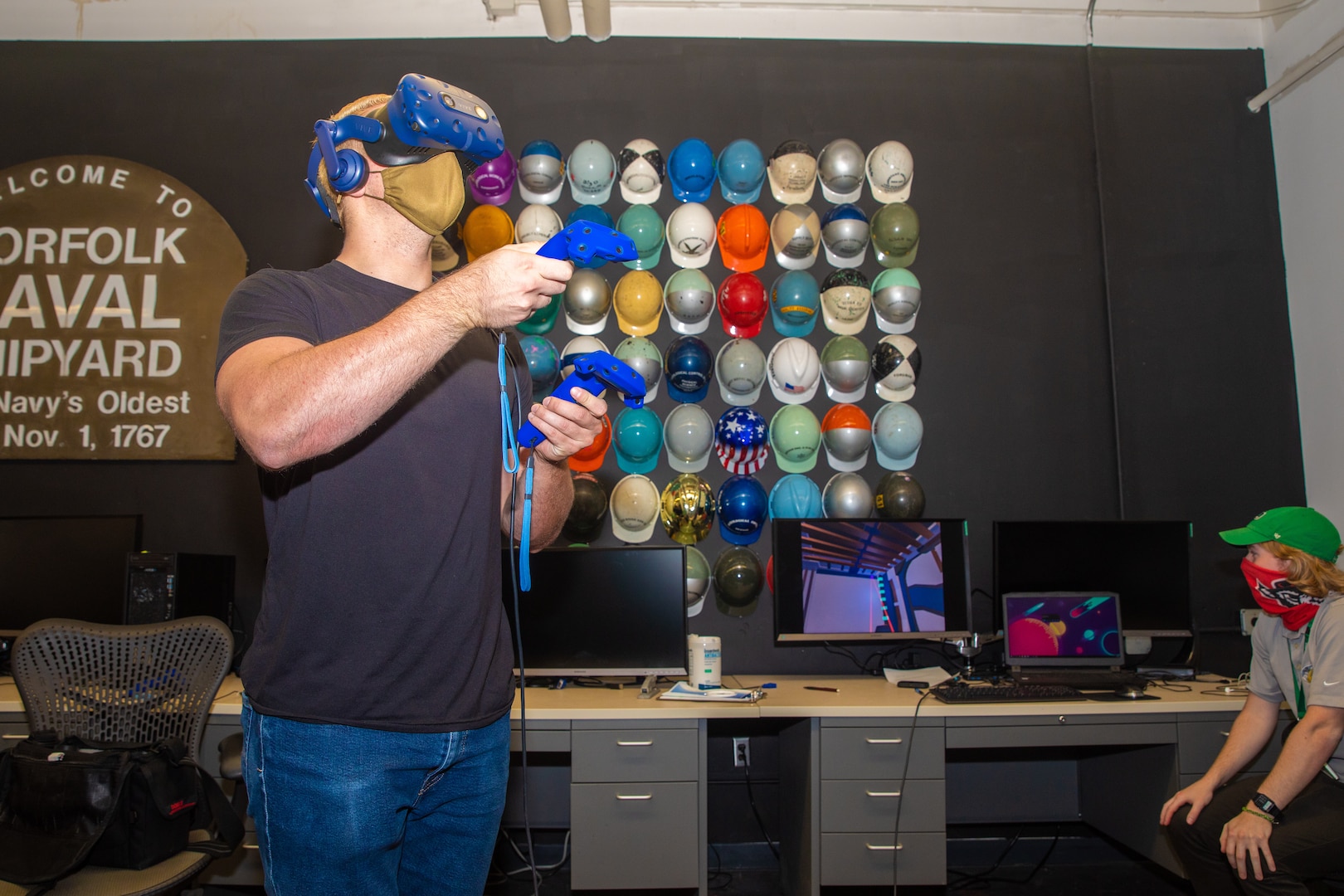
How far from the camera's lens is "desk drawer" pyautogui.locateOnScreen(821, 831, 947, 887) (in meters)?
2.45

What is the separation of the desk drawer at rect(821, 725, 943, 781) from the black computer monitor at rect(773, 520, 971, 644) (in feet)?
1.65

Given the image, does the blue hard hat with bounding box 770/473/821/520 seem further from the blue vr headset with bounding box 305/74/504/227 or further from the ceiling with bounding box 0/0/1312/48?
the blue vr headset with bounding box 305/74/504/227

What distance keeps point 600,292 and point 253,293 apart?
210 cm

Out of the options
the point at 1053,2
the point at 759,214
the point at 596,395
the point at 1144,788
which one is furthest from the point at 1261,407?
the point at 596,395

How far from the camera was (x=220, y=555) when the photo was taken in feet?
10.1

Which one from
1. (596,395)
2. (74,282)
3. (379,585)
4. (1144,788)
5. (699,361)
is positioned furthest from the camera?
(74,282)

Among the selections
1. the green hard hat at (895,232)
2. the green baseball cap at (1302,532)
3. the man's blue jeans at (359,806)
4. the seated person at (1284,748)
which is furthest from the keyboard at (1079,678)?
the man's blue jeans at (359,806)

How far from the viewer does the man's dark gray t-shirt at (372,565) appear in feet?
3.18

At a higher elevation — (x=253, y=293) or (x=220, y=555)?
(x=253, y=293)

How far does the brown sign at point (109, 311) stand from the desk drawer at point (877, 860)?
2.58m

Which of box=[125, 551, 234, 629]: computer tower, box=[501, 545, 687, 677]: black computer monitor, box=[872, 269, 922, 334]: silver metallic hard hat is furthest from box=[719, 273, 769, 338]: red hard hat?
box=[125, 551, 234, 629]: computer tower

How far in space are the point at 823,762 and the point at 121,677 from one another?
195 centimetres

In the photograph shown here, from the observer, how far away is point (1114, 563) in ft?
10.0

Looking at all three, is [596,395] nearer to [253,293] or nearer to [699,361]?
[253,293]
